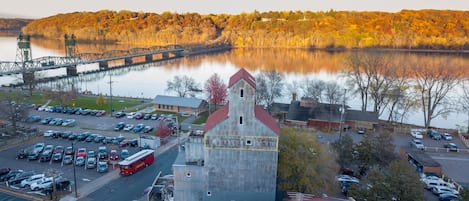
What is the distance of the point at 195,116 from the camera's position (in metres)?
47.4

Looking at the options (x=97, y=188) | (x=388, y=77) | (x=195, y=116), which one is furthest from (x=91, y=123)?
(x=388, y=77)

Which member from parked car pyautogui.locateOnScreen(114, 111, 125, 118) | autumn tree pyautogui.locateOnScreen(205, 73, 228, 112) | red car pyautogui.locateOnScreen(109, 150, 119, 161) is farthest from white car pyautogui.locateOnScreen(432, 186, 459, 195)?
parked car pyautogui.locateOnScreen(114, 111, 125, 118)

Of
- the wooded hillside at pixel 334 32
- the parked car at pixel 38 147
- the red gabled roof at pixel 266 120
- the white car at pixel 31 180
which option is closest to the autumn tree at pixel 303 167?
the red gabled roof at pixel 266 120

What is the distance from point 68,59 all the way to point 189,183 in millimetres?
90414

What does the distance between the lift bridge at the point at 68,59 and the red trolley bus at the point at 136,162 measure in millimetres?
41857

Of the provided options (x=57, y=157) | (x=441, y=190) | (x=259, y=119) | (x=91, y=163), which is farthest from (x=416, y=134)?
(x=57, y=157)

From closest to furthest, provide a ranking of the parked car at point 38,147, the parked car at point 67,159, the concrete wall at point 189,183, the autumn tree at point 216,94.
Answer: the concrete wall at point 189,183, the parked car at point 67,159, the parked car at point 38,147, the autumn tree at point 216,94

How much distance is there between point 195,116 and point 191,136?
24.2m

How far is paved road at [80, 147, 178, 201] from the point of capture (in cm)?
2444

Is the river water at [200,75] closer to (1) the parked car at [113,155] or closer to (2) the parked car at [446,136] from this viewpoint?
(2) the parked car at [446,136]

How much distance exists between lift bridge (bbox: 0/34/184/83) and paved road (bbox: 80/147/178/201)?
43009 mm

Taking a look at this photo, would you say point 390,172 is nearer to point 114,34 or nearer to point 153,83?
point 153,83

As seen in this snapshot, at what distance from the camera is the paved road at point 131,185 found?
24.4m

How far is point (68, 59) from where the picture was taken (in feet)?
325
